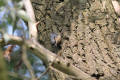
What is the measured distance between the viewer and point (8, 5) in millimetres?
1315

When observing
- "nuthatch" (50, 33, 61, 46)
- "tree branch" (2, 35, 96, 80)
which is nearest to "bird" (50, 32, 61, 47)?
"nuthatch" (50, 33, 61, 46)

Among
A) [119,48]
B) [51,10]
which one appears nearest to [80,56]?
[119,48]

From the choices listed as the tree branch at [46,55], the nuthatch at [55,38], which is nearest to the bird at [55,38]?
the nuthatch at [55,38]

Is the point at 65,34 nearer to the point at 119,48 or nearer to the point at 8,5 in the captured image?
the point at 119,48

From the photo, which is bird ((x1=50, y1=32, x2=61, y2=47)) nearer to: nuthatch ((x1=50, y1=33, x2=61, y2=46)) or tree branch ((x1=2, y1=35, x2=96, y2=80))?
nuthatch ((x1=50, y1=33, x2=61, y2=46))

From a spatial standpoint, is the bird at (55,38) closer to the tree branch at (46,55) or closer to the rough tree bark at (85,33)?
the rough tree bark at (85,33)

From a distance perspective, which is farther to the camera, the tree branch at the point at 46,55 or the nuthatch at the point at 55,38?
the nuthatch at the point at 55,38

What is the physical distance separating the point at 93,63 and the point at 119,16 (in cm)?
33

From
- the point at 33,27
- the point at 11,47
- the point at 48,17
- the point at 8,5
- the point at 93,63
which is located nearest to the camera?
the point at 8,5

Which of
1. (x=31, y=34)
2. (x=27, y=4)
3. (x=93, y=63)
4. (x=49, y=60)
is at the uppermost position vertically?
(x=27, y=4)

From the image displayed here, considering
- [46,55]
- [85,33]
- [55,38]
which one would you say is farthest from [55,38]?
[46,55]

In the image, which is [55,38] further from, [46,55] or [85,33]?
[46,55]

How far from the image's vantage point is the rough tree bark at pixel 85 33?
6.13 feet

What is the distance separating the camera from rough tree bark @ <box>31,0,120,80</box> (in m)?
1.87
